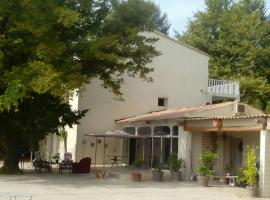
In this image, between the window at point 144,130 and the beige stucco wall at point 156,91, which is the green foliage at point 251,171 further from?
the beige stucco wall at point 156,91

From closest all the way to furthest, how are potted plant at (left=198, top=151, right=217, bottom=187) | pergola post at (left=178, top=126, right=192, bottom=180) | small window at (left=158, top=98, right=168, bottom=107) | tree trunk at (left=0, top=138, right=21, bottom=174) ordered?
potted plant at (left=198, top=151, right=217, bottom=187)
pergola post at (left=178, top=126, right=192, bottom=180)
tree trunk at (left=0, top=138, right=21, bottom=174)
small window at (left=158, top=98, right=168, bottom=107)

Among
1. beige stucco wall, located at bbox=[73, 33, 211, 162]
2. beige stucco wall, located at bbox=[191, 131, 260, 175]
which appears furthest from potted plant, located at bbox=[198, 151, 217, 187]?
beige stucco wall, located at bbox=[73, 33, 211, 162]

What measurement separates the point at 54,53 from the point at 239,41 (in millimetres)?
26801

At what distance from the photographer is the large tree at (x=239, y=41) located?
40.6 meters

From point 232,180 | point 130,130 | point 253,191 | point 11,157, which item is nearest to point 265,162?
point 253,191

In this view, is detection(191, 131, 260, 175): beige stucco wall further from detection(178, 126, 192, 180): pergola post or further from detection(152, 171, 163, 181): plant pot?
detection(152, 171, 163, 181): plant pot

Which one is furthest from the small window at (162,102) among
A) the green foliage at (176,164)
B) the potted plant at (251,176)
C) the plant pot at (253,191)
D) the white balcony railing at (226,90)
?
the plant pot at (253,191)

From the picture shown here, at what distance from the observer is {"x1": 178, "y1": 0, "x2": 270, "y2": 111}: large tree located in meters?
40.6

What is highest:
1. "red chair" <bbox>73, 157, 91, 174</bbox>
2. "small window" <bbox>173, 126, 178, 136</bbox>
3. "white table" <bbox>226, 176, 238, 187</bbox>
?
"small window" <bbox>173, 126, 178, 136</bbox>

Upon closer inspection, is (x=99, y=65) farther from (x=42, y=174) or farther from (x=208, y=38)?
(x=208, y=38)

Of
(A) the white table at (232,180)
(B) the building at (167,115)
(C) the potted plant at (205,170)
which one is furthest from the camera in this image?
(B) the building at (167,115)

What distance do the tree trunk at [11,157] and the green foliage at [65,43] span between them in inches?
114

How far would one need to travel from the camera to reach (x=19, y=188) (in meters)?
17.2

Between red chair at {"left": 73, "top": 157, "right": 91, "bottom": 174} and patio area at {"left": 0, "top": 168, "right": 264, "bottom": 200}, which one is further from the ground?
red chair at {"left": 73, "top": 157, "right": 91, "bottom": 174}
